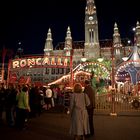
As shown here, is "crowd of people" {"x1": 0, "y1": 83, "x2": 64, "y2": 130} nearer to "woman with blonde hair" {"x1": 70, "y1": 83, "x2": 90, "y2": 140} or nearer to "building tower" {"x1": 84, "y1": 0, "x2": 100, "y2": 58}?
"woman with blonde hair" {"x1": 70, "y1": 83, "x2": 90, "y2": 140}

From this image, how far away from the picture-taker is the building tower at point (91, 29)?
80125mm

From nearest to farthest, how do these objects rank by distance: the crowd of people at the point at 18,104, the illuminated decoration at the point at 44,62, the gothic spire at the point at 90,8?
the crowd of people at the point at 18,104, the illuminated decoration at the point at 44,62, the gothic spire at the point at 90,8

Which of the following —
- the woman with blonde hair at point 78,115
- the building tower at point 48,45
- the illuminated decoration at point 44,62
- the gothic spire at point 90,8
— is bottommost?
the woman with blonde hair at point 78,115

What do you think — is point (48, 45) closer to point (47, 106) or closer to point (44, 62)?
point (44, 62)

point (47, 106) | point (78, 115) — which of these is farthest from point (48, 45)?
point (78, 115)

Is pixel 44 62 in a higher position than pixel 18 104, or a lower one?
higher

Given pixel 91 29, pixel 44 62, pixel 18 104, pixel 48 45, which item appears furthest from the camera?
pixel 48 45

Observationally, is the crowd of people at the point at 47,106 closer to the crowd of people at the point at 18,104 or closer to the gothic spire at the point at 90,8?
the crowd of people at the point at 18,104

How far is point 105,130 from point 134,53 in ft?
83.4

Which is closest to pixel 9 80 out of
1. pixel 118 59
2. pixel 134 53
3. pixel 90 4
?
pixel 134 53

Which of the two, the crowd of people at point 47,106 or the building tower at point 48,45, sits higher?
the building tower at point 48,45

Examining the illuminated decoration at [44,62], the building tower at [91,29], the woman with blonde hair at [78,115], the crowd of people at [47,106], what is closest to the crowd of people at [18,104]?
the crowd of people at [47,106]

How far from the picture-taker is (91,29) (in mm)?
84438

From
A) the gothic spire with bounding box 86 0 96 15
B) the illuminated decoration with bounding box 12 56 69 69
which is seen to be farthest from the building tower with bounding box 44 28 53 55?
the illuminated decoration with bounding box 12 56 69 69
